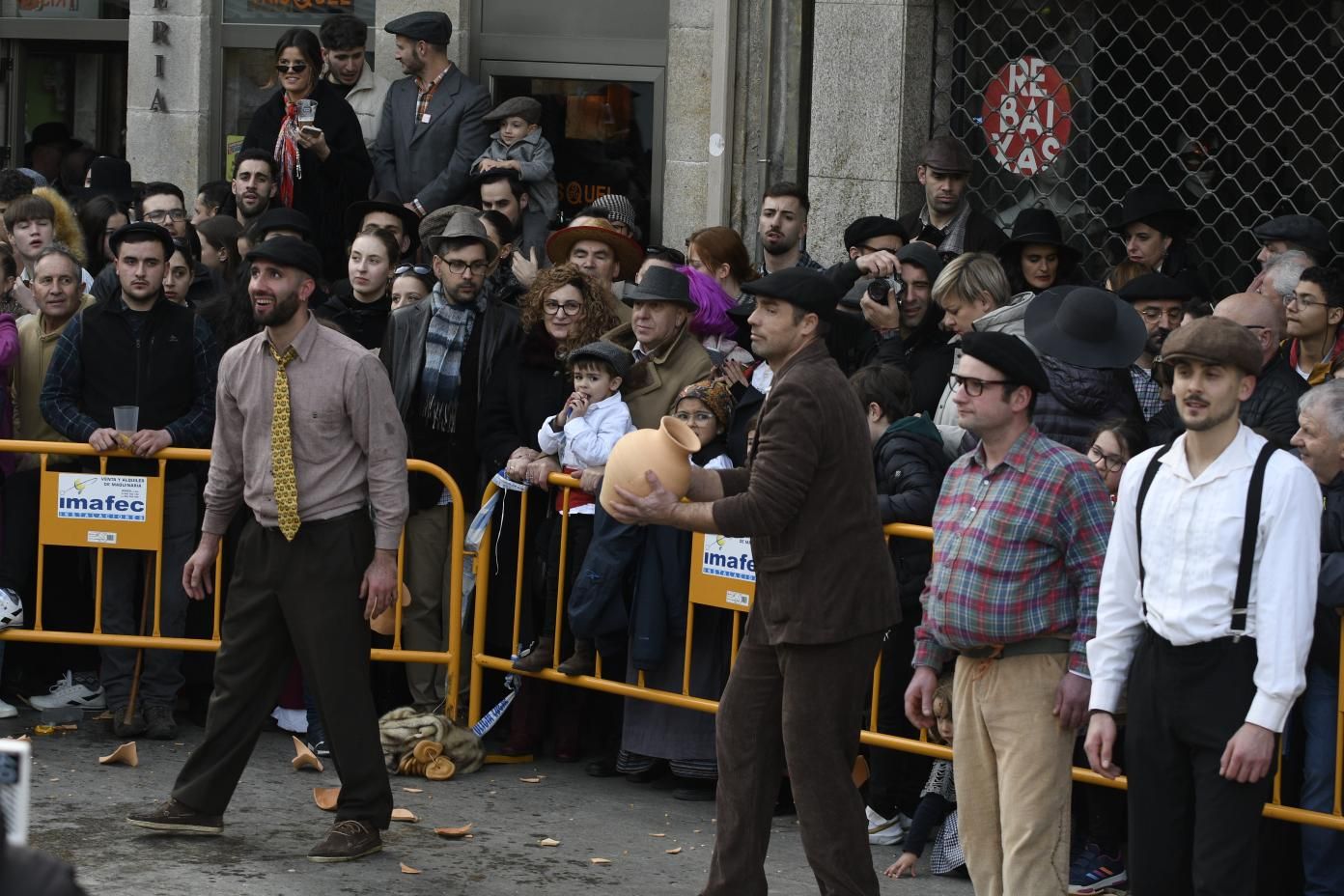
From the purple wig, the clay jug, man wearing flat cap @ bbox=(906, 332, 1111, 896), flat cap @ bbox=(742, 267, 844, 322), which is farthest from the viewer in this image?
the purple wig

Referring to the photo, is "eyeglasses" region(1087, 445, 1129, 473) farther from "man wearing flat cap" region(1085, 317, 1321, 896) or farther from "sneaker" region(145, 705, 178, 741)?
"sneaker" region(145, 705, 178, 741)

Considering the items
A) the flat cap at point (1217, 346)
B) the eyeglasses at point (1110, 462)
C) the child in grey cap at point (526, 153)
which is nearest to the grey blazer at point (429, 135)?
the child in grey cap at point (526, 153)

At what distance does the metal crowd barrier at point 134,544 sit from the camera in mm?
9484

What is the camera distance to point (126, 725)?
9.47 m

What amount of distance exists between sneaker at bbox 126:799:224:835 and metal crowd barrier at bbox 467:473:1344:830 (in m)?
1.83

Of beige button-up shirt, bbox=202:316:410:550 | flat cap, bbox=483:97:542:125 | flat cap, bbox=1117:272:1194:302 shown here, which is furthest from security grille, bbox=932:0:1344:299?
beige button-up shirt, bbox=202:316:410:550

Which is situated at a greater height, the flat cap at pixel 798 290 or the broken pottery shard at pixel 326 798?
the flat cap at pixel 798 290

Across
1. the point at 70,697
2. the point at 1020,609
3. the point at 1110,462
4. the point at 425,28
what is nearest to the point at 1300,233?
the point at 1110,462

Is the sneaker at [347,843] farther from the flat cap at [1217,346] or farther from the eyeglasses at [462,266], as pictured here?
the flat cap at [1217,346]

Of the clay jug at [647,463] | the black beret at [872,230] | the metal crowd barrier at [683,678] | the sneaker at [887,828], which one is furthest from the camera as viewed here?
the black beret at [872,230]

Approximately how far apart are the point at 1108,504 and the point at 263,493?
318 centimetres

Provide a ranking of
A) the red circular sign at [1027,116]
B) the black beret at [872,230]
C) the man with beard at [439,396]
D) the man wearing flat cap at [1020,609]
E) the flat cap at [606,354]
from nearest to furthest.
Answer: the man wearing flat cap at [1020,609] → the flat cap at [606,354] → the man with beard at [439,396] → the black beret at [872,230] → the red circular sign at [1027,116]

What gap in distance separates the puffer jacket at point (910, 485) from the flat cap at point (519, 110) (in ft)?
14.5

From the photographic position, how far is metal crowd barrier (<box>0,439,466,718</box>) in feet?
31.1
